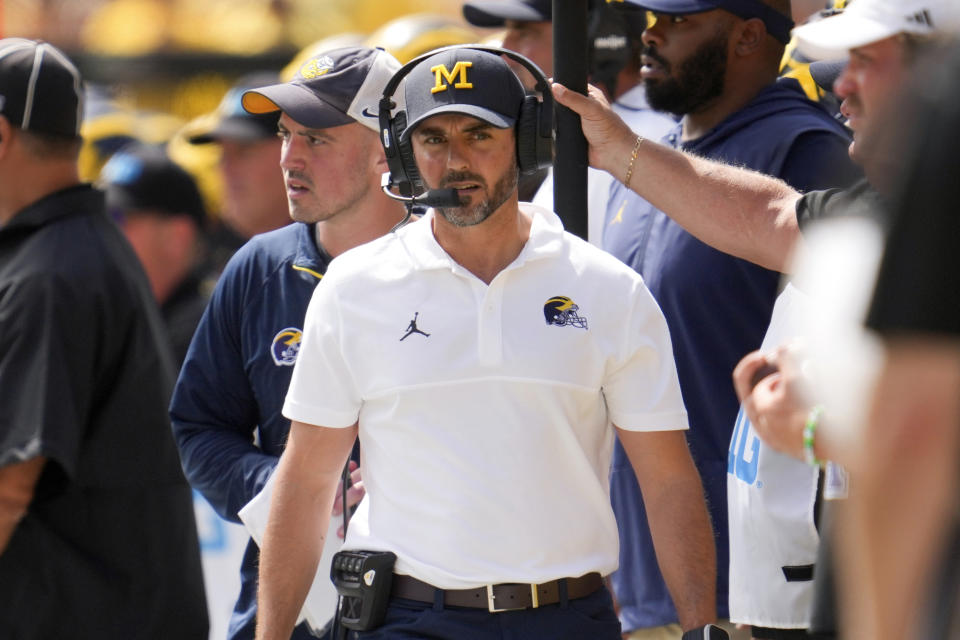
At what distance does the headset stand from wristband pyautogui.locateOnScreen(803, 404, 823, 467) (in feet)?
4.91

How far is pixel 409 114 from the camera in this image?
11.6ft

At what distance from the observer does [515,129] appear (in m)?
3.55

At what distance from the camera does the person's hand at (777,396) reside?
2174 millimetres

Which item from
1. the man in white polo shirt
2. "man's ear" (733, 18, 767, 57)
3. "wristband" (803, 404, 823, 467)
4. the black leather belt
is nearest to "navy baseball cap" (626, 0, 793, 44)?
"man's ear" (733, 18, 767, 57)

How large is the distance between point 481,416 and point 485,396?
4 centimetres

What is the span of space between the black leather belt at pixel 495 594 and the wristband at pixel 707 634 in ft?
0.85

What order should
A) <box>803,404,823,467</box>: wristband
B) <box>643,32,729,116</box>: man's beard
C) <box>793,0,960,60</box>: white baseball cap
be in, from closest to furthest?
<box>803,404,823,467</box>: wristband → <box>793,0,960,60</box>: white baseball cap → <box>643,32,729,116</box>: man's beard

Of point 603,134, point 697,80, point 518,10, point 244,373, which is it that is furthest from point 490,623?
point 518,10

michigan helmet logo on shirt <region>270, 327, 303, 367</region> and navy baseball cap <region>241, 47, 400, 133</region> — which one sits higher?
navy baseball cap <region>241, 47, 400, 133</region>

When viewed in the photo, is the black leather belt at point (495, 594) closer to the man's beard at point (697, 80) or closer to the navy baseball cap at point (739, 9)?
the man's beard at point (697, 80)

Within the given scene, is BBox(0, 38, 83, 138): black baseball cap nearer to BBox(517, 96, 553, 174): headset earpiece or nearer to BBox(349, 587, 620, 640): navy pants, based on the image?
BBox(517, 96, 553, 174): headset earpiece

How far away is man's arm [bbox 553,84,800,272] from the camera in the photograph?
3.68 metres

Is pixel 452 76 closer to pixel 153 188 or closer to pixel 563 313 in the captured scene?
pixel 563 313

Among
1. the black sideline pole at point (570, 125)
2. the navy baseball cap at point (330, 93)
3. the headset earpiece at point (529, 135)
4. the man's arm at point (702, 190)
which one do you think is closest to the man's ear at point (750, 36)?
the man's arm at point (702, 190)
